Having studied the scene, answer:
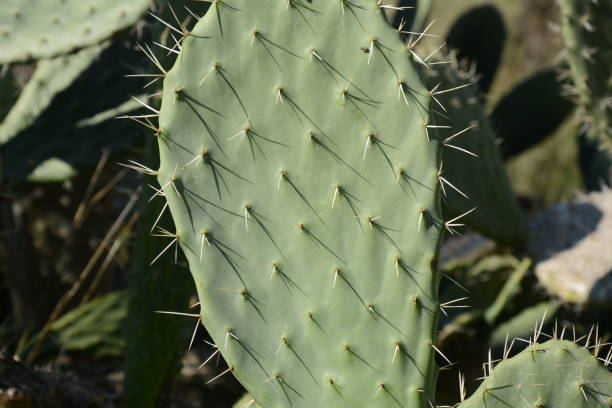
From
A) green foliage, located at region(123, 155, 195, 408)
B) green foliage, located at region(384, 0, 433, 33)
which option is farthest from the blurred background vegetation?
green foliage, located at region(384, 0, 433, 33)

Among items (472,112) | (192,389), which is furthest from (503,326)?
(192,389)

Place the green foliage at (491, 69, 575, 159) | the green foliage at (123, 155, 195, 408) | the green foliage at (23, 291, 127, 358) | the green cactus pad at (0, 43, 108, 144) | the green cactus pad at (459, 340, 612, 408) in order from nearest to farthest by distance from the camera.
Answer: the green cactus pad at (459, 340, 612, 408) < the green foliage at (123, 155, 195, 408) < the green foliage at (23, 291, 127, 358) < the green cactus pad at (0, 43, 108, 144) < the green foliage at (491, 69, 575, 159)

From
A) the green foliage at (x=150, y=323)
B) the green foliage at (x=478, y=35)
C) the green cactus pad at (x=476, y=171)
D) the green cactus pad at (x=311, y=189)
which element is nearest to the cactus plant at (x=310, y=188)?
the green cactus pad at (x=311, y=189)

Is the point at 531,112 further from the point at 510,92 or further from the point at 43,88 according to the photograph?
the point at 43,88

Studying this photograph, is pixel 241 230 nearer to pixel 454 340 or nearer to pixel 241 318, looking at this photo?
pixel 241 318

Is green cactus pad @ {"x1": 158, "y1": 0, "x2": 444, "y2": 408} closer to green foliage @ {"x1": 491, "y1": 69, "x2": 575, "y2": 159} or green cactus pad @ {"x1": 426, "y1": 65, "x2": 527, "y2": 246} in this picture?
green cactus pad @ {"x1": 426, "y1": 65, "x2": 527, "y2": 246}

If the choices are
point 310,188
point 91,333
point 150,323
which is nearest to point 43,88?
point 91,333

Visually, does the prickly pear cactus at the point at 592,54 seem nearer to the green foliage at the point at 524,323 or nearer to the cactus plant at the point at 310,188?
the green foliage at the point at 524,323
